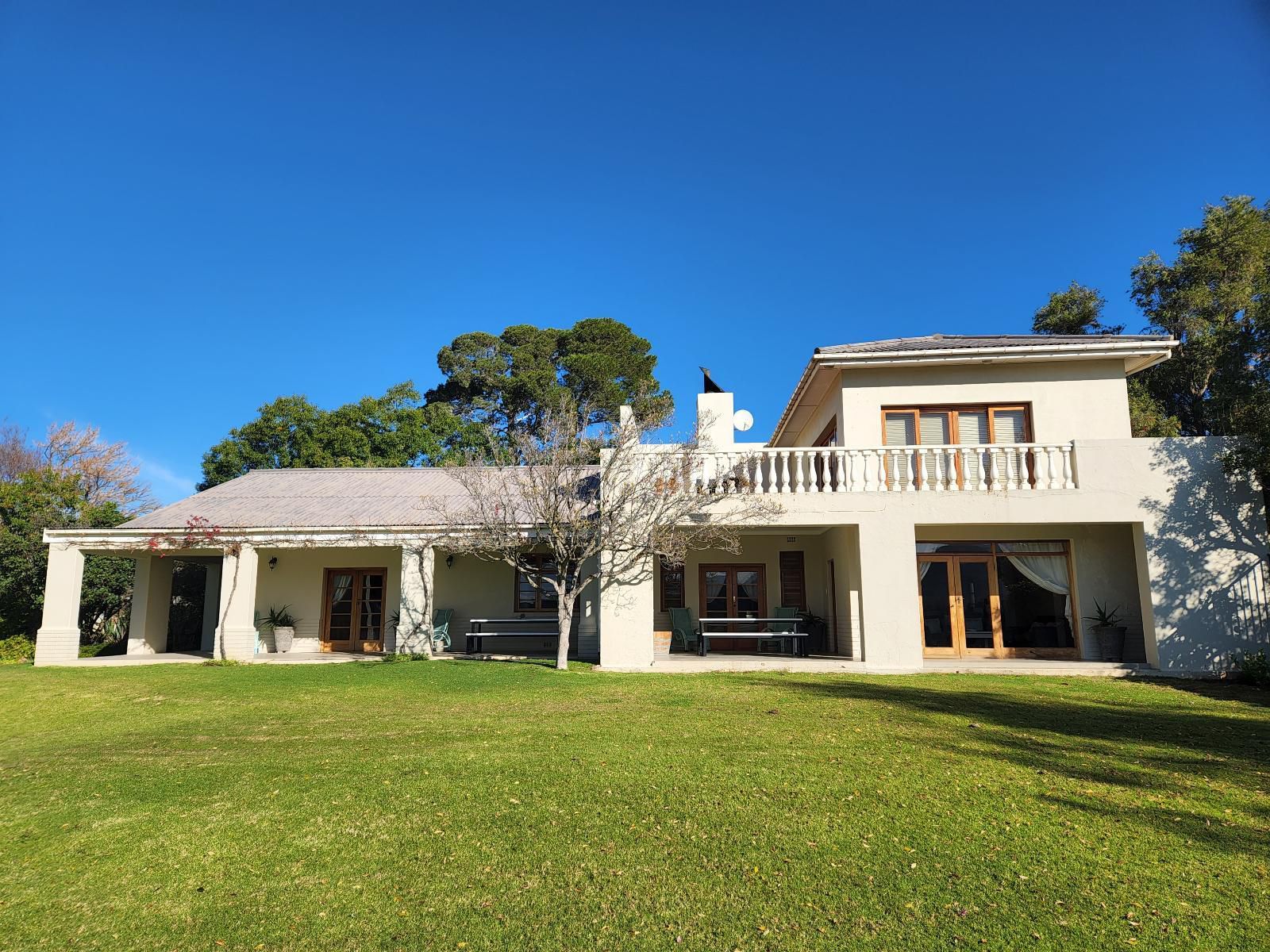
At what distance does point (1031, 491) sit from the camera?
1252 centimetres

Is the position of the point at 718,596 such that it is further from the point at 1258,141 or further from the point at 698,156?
the point at 1258,141

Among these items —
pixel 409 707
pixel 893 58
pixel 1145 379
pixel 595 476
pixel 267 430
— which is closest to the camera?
pixel 409 707

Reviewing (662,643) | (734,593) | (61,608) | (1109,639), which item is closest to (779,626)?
(734,593)

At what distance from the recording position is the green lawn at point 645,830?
11.1 ft

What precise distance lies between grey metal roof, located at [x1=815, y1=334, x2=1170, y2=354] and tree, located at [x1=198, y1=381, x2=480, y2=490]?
21615 millimetres

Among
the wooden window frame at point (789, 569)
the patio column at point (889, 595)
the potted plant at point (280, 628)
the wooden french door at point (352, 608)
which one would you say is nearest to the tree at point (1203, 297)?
the wooden window frame at point (789, 569)

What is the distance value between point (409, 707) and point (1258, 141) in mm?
20166

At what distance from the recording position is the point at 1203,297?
939 inches

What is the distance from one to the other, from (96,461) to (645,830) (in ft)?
118

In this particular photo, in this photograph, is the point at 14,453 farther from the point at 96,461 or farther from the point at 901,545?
the point at 901,545

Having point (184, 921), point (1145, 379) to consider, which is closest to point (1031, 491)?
point (184, 921)

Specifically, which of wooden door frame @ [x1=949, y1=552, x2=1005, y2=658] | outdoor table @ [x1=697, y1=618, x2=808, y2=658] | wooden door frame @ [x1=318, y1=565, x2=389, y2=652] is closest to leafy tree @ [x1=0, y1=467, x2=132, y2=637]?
wooden door frame @ [x1=318, y1=565, x2=389, y2=652]

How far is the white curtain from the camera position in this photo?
1374 centimetres

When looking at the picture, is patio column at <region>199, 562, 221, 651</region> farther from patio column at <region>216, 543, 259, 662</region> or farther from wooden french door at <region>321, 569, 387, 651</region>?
patio column at <region>216, 543, 259, 662</region>
